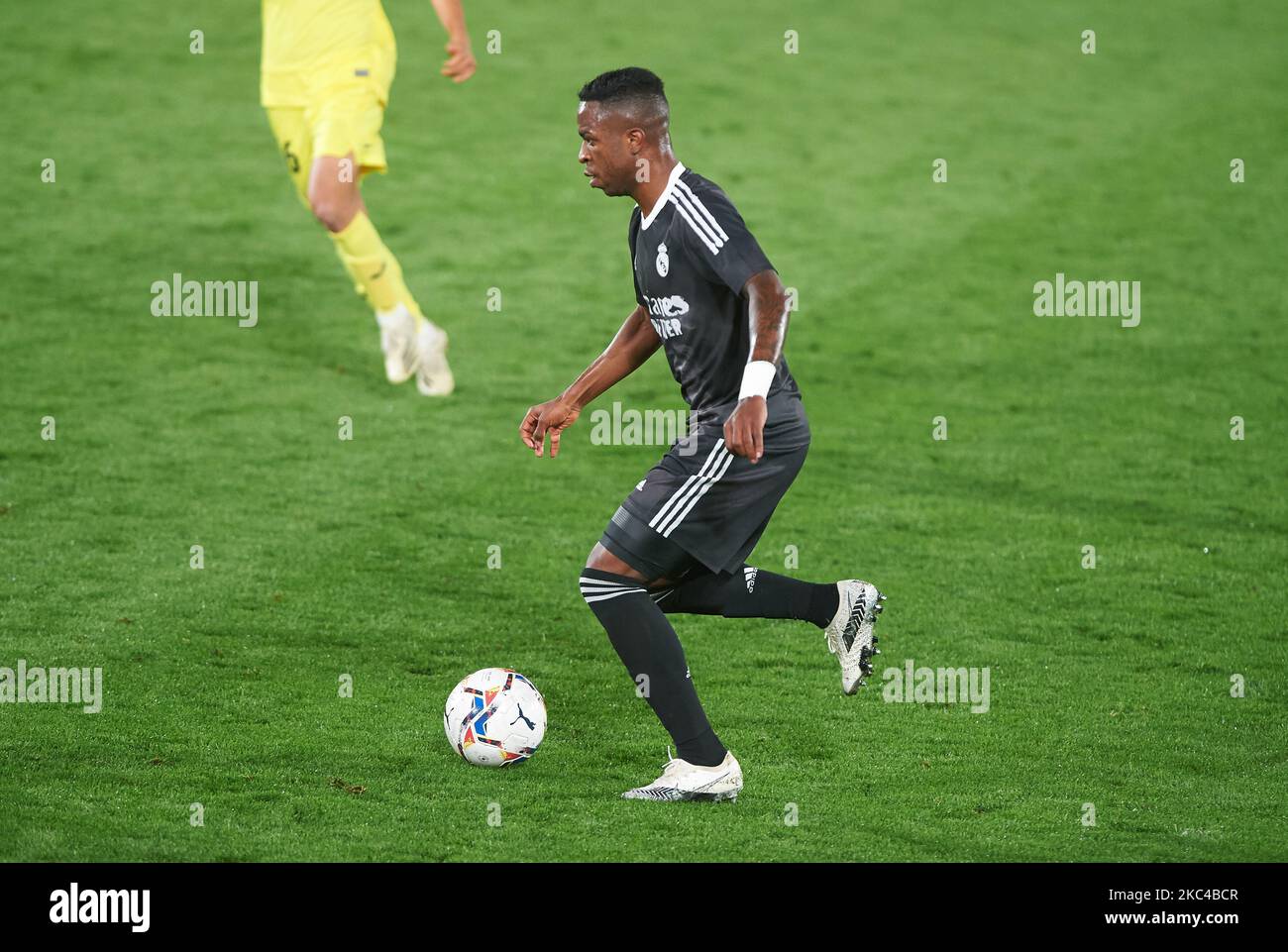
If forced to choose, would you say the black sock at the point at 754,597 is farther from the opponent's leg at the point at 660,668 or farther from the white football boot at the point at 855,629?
the opponent's leg at the point at 660,668

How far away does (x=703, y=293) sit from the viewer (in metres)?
5.29

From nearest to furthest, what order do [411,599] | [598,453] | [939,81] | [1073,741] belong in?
[1073,741]
[411,599]
[598,453]
[939,81]

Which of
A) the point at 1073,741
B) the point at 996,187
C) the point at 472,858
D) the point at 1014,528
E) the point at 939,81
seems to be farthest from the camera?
the point at 939,81

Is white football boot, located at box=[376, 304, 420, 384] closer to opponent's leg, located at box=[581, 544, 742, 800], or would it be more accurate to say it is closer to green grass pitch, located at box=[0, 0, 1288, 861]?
green grass pitch, located at box=[0, 0, 1288, 861]

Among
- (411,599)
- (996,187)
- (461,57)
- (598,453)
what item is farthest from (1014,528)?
(996,187)

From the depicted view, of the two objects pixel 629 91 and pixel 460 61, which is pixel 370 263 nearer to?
pixel 460 61

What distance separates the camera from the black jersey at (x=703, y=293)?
5.12 m

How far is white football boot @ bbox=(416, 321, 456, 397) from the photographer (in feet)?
30.2

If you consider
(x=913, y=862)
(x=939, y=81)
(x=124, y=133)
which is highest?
(x=939, y=81)

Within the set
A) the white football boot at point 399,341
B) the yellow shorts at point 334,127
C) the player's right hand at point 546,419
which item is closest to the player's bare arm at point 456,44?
the yellow shorts at point 334,127

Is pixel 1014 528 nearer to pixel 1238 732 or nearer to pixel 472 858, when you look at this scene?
pixel 1238 732

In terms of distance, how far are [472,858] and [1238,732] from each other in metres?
3.00

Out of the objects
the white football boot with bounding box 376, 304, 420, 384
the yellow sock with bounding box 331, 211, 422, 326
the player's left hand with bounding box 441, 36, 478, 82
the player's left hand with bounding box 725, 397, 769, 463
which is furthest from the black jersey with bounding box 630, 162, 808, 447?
the white football boot with bounding box 376, 304, 420, 384

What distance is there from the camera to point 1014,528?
8.52 meters
